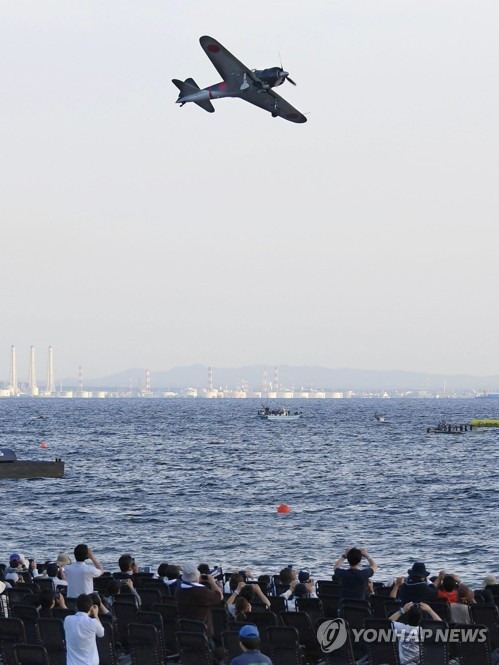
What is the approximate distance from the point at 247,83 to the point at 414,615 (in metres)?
21.2

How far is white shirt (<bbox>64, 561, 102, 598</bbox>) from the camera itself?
16812 millimetres

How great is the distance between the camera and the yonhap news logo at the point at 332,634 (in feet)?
47.7

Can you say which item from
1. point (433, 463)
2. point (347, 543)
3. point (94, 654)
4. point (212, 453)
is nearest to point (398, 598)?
point (94, 654)

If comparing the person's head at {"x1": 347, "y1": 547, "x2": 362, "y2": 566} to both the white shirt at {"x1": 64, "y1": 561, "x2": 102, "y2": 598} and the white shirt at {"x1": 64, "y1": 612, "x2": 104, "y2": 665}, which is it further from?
the white shirt at {"x1": 64, "y1": 612, "x2": 104, "y2": 665}

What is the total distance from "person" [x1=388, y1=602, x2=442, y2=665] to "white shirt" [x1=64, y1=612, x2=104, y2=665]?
4042mm

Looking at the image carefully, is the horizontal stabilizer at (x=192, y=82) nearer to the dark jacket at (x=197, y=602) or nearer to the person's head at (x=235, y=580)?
the person's head at (x=235, y=580)

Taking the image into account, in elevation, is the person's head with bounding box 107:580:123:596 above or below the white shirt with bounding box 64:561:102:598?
below

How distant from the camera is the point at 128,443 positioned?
503ft

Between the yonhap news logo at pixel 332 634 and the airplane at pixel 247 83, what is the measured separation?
2032cm

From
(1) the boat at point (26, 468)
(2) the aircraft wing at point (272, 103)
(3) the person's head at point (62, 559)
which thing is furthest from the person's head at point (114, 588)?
(1) the boat at point (26, 468)

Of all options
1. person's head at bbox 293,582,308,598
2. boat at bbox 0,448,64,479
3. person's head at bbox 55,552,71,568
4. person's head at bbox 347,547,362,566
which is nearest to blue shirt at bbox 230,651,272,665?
person's head at bbox 347,547,362,566

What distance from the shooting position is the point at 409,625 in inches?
590

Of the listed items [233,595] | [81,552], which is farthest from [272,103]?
[81,552]

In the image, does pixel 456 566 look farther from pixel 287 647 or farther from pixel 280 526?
pixel 287 647
